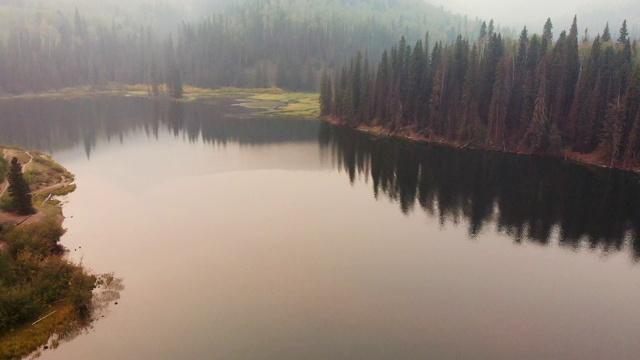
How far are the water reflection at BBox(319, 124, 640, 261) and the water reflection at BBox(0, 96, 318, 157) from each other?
30.4 meters

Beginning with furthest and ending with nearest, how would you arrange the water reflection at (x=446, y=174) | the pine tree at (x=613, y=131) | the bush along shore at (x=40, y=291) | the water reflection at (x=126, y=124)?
the water reflection at (x=126, y=124) → the pine tree at (x=613, y=131) → the water reflection at (x=446, y=174) → the bush along shore at (x=40, y=291)

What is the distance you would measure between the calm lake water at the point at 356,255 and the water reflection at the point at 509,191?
374mm

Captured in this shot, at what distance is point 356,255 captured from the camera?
1961 inches

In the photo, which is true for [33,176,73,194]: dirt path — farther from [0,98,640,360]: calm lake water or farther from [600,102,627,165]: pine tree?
[600,102,627,165]: pine tree

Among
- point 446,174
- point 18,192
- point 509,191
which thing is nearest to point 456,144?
point 446,174

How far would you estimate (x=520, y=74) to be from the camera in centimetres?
10900

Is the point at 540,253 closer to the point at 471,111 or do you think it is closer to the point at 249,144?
the point at 471,111

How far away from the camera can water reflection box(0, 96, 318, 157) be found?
11612cm

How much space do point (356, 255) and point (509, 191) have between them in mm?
36668

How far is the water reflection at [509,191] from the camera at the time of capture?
58531 millimetres

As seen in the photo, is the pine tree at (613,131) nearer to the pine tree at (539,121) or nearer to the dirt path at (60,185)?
the pine tree at (539,121)

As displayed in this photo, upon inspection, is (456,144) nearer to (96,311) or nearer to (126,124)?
(96,311)

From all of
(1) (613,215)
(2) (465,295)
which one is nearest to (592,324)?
(2) (465,295)

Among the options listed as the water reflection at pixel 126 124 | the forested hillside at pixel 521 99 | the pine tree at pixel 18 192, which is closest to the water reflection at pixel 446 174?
the water reflection at pixel 126 124
